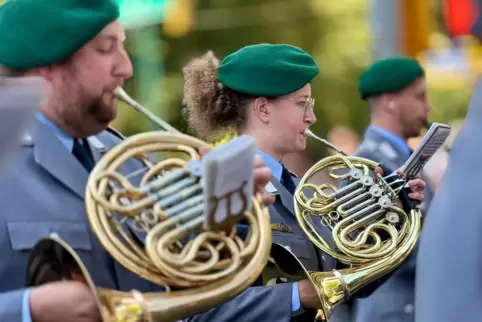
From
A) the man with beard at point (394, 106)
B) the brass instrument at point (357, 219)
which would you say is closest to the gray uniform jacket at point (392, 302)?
the man with beard at point (394, 106)

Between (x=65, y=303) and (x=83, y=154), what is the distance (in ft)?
1.74

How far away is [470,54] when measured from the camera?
13.9m

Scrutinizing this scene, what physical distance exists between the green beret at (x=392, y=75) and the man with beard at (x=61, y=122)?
345 cm

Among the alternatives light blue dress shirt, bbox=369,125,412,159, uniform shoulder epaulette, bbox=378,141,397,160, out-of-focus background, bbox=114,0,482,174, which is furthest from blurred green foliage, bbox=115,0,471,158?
uniform shoulder epaulette, bbox=378,141,397,160

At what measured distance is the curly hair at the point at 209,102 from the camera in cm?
400

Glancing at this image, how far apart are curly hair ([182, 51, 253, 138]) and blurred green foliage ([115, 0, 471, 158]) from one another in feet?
47.0

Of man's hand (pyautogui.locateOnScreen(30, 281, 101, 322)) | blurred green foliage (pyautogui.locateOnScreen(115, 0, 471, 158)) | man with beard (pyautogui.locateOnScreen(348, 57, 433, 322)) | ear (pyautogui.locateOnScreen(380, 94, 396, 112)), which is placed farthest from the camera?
blurred green foliage (pyautogui.locateOnScreen(115, 0, 471, 158))

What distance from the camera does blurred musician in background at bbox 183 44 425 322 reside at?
385 centimetres

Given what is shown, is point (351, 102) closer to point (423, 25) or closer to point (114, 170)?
point (423, 25)

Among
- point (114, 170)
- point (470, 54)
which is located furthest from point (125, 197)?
point (470, 54)

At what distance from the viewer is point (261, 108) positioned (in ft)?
13.0

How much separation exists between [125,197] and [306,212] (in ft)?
4.41

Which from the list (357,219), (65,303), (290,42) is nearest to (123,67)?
(65,303)

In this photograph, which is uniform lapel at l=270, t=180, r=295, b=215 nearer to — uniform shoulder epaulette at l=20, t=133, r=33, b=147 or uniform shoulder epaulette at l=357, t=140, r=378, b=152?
uniform shoulder epaulette at l=20, t=133, r=33, b=147
